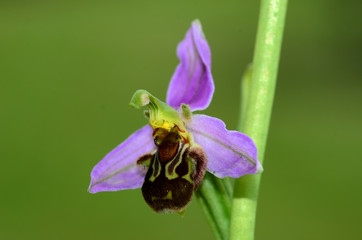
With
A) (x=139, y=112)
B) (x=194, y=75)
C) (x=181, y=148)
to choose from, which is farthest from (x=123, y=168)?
(x=139, y=112)

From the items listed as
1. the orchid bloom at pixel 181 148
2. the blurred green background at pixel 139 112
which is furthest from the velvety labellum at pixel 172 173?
the blurred green background at pixel 139 112

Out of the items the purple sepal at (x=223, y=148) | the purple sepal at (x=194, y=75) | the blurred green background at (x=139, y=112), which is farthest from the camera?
the blurred green background at (x=139, y=112)

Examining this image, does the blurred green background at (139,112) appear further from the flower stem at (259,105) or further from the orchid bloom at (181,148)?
the flower stem at (259,105)

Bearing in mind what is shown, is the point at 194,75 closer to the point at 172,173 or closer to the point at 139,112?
the point at 172,173

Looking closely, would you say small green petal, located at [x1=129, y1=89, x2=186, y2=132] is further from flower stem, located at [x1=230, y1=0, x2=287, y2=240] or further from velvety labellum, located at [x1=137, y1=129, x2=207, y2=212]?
flower stem, located at [x1=230, y1=0, x2=287, y2=240]

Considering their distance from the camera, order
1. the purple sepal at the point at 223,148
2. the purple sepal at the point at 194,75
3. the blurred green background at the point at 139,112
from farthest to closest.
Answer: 1. the blurred green background at the point at 139,112
2. the purple sepal at the point at 194,75
3. the purple sepal at the point at 223,148

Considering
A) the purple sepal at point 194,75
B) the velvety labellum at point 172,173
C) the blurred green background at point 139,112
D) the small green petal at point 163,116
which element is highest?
the blurred green background at point 139,112

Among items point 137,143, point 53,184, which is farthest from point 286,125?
point 137,143

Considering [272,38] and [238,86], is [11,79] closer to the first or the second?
[238,86]
